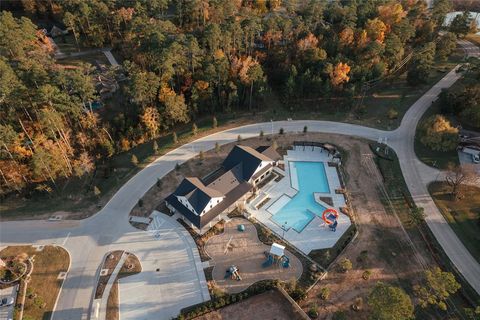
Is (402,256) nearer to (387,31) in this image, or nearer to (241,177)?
(241,177)

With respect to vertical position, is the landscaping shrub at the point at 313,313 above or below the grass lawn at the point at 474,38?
below

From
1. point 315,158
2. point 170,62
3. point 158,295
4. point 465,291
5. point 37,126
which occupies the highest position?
point 170,62

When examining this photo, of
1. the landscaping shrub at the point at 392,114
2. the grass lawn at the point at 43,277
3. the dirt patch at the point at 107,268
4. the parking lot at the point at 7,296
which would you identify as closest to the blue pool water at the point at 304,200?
the landscaping shrub at the point at 392,114

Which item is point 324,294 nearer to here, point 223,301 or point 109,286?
point 223,301

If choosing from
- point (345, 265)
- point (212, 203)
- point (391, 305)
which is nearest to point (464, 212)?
point (345, 265)

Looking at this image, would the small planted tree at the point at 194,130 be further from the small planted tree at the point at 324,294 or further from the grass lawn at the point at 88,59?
the small planted tree at the point at 324,294

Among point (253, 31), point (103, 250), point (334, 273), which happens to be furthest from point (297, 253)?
point (253, 31)
